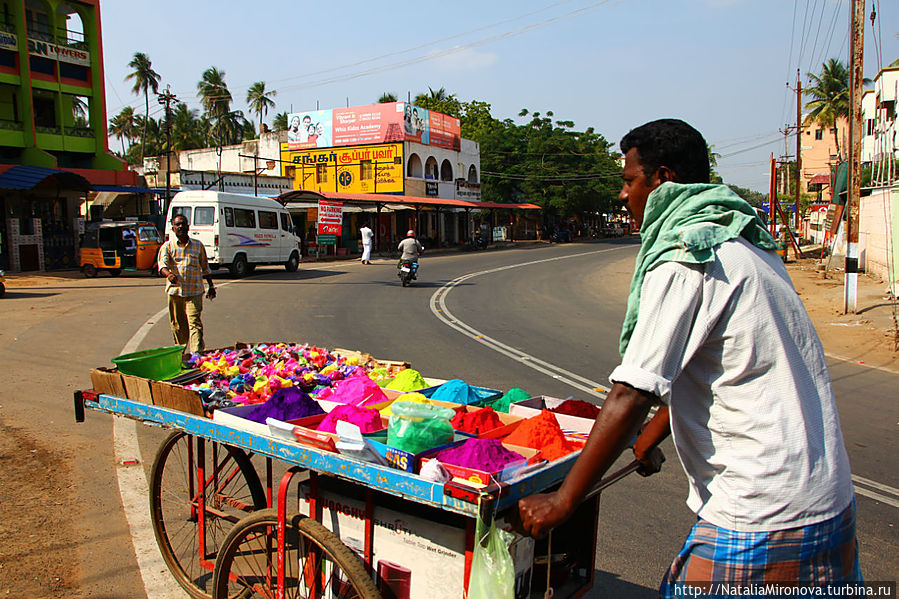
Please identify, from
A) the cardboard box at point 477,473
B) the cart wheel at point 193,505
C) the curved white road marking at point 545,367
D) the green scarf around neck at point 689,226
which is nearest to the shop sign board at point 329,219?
the curved white road marking at point 545,367

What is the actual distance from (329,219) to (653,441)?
28.5 m

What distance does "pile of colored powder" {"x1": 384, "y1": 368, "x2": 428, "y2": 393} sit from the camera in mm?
3748

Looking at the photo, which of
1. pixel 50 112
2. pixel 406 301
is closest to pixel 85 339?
pixel 406 301

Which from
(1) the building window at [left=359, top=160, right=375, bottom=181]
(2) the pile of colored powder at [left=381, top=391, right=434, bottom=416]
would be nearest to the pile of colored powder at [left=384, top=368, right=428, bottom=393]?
(2) the pile of colored powder at [left=381, top=391, right=434, bottom=416]

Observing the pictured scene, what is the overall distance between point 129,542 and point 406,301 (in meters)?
13.0

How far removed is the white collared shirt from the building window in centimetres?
4279

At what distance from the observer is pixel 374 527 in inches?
101

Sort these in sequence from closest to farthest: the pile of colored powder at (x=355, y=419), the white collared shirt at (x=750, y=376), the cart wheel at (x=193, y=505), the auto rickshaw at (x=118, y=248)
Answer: the white collared shirt at (x=750, y=376), the pile of colored powder at (x=355, y=419), the cart wheel at (x=193, y=505), the auto rickshaw at (x=118, y=248)

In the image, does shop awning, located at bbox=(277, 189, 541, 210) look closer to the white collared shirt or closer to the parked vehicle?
the parked vehicle

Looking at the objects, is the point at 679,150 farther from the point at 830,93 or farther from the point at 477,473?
the point at 830,93

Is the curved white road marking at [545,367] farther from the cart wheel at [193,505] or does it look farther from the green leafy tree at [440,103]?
the green leafy tree at [440,103]

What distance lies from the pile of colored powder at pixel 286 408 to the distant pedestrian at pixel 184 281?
602 centimetres

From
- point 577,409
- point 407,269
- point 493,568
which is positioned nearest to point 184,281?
point 577,409

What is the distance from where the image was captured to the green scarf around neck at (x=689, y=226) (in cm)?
165
